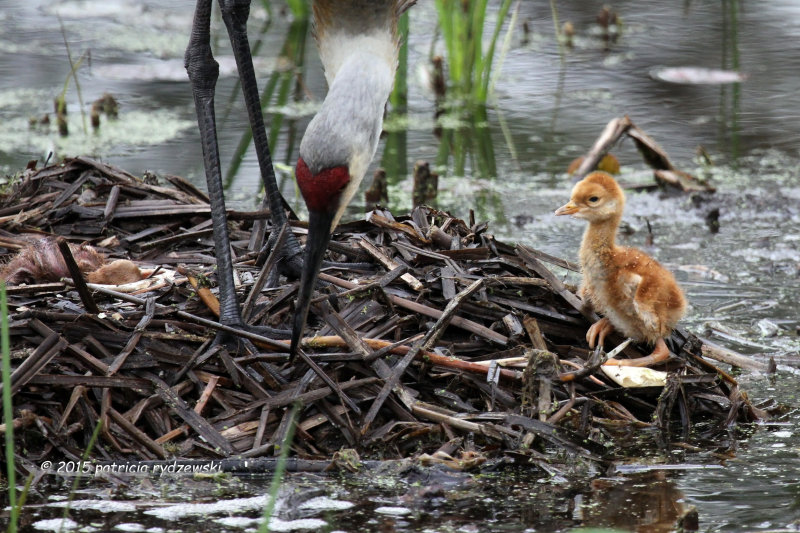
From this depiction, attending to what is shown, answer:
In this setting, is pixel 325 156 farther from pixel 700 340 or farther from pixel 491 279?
pixel 700 340

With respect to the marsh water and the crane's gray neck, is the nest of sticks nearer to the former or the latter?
the marsh water

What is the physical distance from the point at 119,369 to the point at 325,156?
1.11m

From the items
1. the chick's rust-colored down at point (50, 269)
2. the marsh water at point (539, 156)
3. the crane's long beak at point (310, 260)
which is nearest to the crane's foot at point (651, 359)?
the marsh water at point (539, 156)

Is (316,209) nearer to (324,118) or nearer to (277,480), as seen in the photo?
(324,118)

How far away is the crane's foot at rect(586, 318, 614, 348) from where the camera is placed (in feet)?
14.7

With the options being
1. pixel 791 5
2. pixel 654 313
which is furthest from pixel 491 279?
pixel 791 5

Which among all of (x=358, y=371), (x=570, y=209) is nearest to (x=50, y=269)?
(x=358, y=371)

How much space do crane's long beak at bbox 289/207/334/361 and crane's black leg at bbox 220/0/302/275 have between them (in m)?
0.80

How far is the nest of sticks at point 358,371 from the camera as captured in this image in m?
3.89

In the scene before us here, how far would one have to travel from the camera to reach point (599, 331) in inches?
178

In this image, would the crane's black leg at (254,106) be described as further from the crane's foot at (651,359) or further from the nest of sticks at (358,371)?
the crane's foot at (651,359)

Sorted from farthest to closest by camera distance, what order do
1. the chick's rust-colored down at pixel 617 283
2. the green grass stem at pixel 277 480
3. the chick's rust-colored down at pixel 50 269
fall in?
1. the chick's rust-colored down at pixel 50 269
2. the chick's rust-colored down at pixel 617 283
3. the green grass stem at pixel 277 480

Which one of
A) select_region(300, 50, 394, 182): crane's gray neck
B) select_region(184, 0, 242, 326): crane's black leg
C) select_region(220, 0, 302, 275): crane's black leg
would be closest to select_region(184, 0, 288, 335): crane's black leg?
select_region(184, 0, 242, 326): crane's black leg

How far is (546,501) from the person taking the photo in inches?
139
